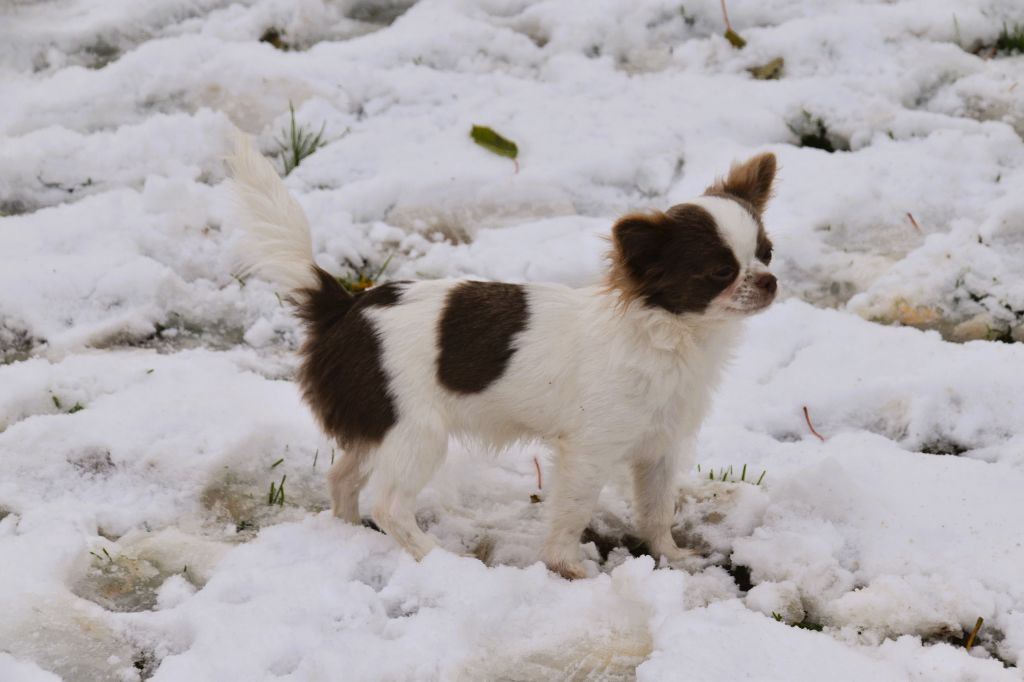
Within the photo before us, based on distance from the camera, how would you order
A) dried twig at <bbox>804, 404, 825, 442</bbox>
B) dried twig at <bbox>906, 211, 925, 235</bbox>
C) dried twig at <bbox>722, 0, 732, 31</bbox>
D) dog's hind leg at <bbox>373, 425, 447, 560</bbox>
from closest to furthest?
dog's hind leg at <bbox>373, 425, 447, 560</bbox>
dried twig at <bbox>804, 404, 825, 442</bbox>
dried twig at <bbox>906, 211, 925, 235</bbox>
dried twig at <bbox>722, 0, 732, 31</bbox>

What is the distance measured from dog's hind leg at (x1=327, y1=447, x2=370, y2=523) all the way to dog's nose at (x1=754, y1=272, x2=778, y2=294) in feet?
4.30

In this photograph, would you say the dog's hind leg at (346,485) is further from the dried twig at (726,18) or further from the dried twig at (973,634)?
the dried twig at (726,18)

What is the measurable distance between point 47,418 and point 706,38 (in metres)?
4.44

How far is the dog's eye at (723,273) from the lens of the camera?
10.1 ft

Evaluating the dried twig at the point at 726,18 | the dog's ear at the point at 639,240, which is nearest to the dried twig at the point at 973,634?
the dog's ear at the point at 639,240

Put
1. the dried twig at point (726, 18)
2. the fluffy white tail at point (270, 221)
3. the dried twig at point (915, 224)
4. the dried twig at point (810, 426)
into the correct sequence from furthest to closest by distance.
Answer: the dried twig at point (726, 18), the dried twig at point (915, 224), the dried twig at point (810, 426), the fluffy white tail at point (270, 221)

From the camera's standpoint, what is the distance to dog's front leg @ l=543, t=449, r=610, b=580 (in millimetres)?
3174

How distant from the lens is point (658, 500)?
333 cm

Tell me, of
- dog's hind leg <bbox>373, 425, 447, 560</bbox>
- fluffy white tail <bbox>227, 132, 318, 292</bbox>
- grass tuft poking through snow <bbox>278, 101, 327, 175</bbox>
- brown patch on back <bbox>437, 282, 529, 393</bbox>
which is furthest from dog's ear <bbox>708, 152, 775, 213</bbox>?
grass tuft poking through snow <bbox>278, 101, 327, 175</bbox>

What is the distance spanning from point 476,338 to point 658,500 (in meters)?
0.77

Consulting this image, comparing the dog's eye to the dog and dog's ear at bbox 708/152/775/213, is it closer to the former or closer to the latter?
the dog

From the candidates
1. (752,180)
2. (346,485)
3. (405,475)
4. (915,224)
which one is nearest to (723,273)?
(752,180)

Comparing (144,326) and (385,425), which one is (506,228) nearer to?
(144,326)

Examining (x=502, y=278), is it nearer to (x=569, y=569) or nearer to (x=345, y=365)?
(x=345, y=365)
